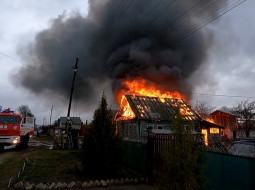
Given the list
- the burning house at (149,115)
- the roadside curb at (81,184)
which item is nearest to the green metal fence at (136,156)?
the roadside curb at (81,184)

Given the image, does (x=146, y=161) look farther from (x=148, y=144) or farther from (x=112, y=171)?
(x=112, y=171)

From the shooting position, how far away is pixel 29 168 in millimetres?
11164

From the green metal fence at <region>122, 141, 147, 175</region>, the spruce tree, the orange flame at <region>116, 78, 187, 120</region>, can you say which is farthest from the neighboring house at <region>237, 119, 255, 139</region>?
the spruce tree

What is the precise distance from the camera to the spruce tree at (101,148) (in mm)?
9812

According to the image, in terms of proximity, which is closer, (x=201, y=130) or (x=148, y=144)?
(x=148, y=144)

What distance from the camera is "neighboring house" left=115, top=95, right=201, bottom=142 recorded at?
21513mm

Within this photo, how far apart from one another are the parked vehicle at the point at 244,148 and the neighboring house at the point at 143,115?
31.7 ft

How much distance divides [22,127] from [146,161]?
14058mm

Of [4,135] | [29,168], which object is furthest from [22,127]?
[29,168]

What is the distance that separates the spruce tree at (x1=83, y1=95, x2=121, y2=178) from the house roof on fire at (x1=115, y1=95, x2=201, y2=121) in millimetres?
10928

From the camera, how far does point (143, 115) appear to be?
21750 mm

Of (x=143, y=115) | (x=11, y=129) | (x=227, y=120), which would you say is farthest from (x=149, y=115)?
(x=227, y=120)

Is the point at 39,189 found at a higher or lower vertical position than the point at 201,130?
lower

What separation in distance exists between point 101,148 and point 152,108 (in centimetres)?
Answer: 1402
